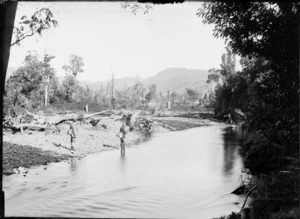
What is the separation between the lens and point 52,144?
60.3 feet

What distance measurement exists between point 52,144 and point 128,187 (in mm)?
7944

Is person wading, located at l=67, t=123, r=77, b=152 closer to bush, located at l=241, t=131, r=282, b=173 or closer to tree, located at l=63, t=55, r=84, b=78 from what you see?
tree, located at l=63, t=55, r=84, b=78

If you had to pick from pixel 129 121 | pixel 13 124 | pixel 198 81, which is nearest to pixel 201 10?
pixel 13 124

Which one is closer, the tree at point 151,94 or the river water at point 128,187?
the river water at point 128,187

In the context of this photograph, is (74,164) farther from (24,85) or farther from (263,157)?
(263,157)

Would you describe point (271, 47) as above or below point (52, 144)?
above

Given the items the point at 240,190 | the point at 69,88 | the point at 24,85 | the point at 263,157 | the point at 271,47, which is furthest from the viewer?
the point at 69,88

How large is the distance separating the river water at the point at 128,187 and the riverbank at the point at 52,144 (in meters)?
0.89

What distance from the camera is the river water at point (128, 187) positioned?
31.3ft

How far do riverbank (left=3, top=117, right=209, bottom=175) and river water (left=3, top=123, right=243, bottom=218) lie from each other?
0.89 meters

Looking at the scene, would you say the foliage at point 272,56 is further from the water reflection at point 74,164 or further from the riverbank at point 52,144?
the riverbank at point 52,144

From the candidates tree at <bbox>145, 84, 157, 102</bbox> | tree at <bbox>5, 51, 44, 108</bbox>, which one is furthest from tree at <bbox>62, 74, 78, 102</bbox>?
tree at <bbox>145, 84, 157, 102</bbox>

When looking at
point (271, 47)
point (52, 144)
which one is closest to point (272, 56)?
point (271, 47)

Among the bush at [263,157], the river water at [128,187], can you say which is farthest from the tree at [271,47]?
the bush at [263,157]
